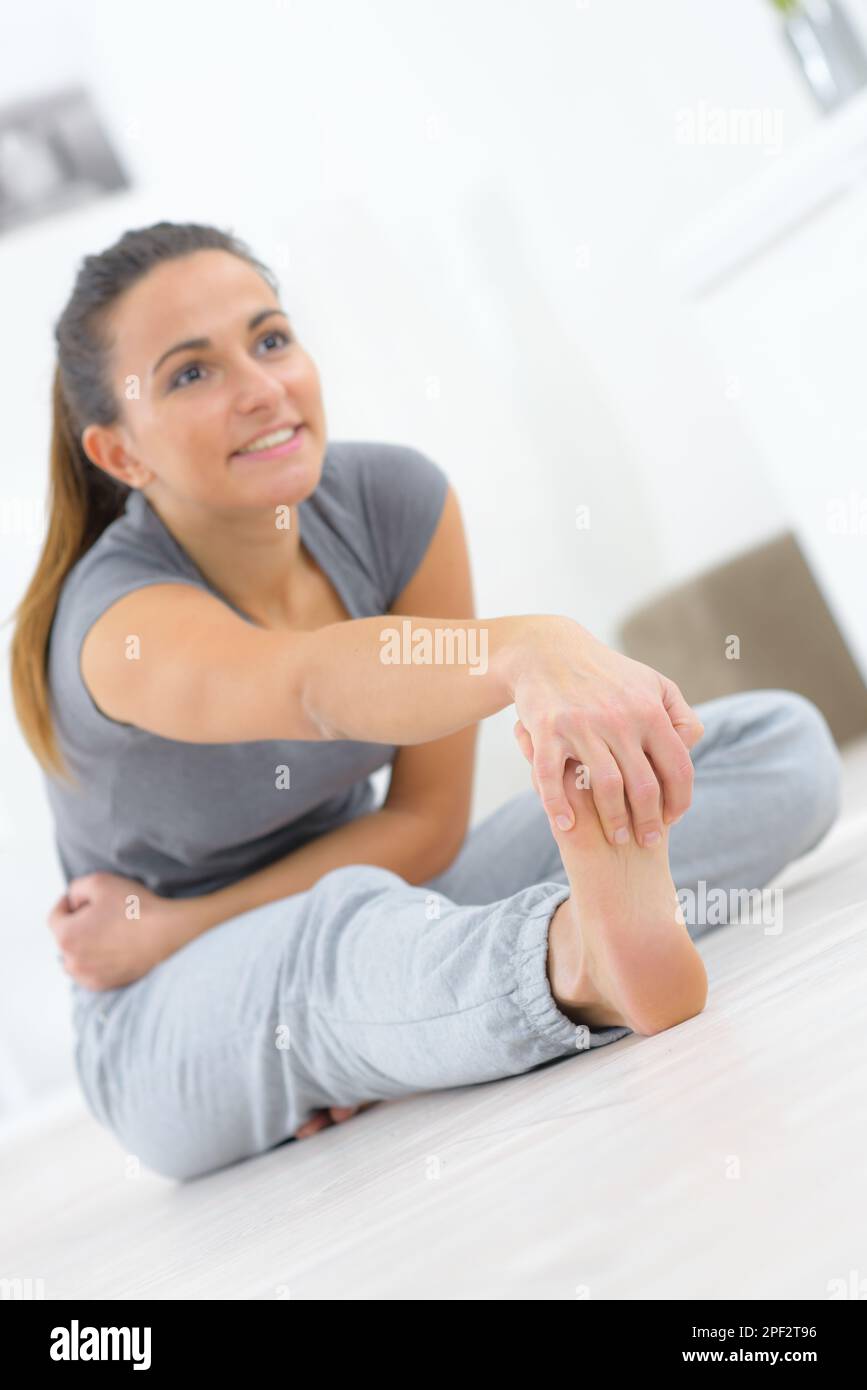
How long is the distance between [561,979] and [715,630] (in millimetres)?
1530

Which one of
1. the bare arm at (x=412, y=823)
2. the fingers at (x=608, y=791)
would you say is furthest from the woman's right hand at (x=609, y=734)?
the bare arm at (x=412, y=823)

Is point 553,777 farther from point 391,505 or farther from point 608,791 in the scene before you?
point 391,505

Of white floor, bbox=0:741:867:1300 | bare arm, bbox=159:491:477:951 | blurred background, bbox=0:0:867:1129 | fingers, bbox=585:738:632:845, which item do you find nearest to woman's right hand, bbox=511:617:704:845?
fingers, bbox=585:738:632:845

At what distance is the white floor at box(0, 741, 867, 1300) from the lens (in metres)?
0.41

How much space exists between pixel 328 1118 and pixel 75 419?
603 mm

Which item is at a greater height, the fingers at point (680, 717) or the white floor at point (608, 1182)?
the fingers at point (680, 717)

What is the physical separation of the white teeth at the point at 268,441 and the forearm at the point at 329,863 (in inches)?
12.6

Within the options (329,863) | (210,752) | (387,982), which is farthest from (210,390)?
(387,982)

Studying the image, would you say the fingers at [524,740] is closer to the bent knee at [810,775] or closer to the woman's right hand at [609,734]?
the woman's right hand at [609,734]

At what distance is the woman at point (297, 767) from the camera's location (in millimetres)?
698

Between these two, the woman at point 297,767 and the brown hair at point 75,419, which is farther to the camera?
the brown hair at point 75,419

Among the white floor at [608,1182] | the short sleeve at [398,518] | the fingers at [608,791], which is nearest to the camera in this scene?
the white floor at [608,1182]

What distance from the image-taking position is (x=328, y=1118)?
40.1 inches

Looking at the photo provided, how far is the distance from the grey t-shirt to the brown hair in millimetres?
20
